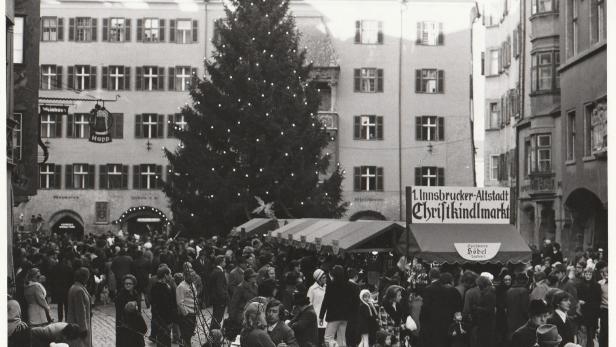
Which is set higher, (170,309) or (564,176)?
(564,176)

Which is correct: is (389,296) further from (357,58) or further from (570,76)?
(357,58)

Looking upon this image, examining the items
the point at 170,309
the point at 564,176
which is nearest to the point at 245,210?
the point at 564,176

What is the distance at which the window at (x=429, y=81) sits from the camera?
63188 mm

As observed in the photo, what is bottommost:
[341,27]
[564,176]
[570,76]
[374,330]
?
[374,330]

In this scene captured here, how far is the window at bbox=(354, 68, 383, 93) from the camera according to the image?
2485 inches

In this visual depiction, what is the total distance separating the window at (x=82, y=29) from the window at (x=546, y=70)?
26.3m

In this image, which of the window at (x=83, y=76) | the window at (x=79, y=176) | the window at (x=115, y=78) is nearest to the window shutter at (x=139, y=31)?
the window at (x=115, y=78)

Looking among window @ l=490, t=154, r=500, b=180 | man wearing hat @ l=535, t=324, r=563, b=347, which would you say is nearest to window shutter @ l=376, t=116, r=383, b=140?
window @ l=490, t=154, r=500, b=180

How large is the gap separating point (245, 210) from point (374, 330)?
30.2m

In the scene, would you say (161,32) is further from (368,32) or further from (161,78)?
(368,32)

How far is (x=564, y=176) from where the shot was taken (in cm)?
3844

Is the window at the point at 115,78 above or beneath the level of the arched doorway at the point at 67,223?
above

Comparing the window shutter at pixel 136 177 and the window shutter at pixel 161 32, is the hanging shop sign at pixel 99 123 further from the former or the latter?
the window shutter at pixel 161 32

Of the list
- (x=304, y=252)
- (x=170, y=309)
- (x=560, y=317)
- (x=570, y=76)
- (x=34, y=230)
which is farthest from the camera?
(x=34, y=230)
